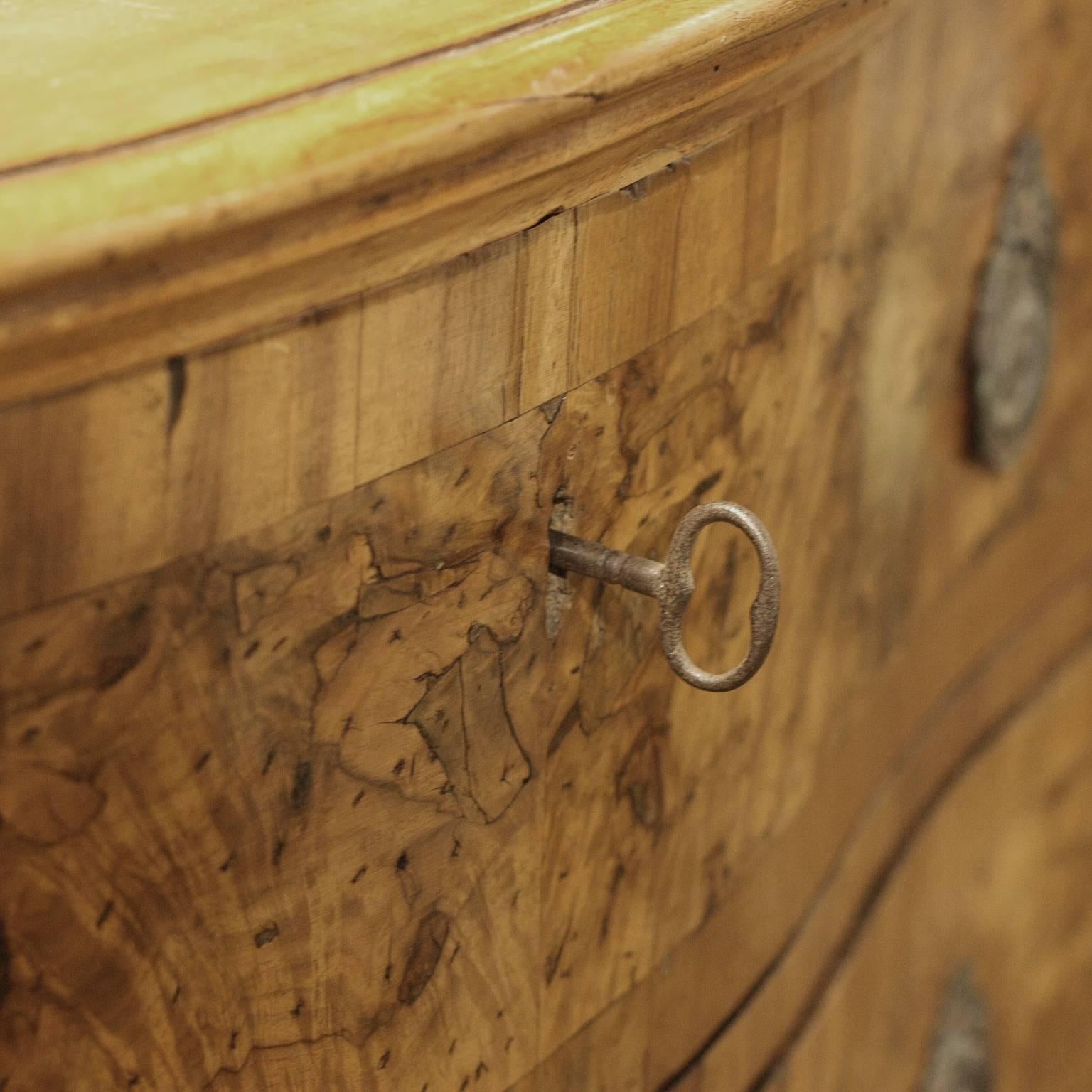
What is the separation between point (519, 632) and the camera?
0.46 meters

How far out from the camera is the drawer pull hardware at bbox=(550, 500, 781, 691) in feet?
1.45

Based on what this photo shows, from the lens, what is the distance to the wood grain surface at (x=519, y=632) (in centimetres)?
35

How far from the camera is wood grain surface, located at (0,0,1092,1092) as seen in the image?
0.35 m

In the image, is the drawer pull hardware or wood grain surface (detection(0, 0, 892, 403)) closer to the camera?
wood grain surface (detection(0, 0, 892, 403))

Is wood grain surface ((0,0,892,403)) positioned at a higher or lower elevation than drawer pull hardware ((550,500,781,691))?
higher

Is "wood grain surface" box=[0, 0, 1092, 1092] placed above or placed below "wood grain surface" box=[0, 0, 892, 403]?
below

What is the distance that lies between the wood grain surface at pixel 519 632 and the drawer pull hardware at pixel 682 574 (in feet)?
0.05

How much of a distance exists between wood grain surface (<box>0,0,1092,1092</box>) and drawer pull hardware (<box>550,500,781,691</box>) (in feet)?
0.05

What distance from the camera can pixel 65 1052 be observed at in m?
0.38

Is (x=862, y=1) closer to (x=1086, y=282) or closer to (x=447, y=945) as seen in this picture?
(x=447, y=945)

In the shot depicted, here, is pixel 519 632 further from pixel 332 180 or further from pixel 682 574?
pixel 332 180

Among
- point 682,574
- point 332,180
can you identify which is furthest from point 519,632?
point 332,180

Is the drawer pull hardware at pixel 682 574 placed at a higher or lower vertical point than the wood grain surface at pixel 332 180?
lower

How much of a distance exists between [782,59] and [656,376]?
10cm
